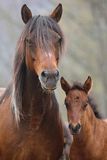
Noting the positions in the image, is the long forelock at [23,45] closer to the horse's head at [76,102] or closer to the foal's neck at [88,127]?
the horse's head at [76,102]

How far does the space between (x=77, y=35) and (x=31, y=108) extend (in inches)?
398


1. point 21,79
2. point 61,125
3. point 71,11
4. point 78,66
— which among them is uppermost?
point 21,79

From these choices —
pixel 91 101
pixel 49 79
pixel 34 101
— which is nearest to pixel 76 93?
pixel 91 101

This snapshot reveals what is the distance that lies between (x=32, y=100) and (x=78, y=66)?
9775 millimetres

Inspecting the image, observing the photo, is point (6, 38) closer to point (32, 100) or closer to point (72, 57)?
point (72, 57)

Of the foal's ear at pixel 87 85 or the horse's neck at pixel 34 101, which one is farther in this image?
the foal's ear at pixel 87 85

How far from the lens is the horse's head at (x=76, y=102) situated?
7.70m

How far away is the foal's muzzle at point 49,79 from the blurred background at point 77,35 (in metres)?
9.57

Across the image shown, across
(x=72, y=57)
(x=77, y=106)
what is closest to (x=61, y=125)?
(x=77, y=106)

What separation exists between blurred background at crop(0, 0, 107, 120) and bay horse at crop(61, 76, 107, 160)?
7.87 meters

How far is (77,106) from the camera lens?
7.91 metres

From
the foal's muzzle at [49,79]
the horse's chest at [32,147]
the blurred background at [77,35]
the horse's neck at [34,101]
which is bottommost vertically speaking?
the blurred background at [77,35]

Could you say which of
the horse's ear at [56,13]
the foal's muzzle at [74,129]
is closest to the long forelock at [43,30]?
the horse's ear at [56,13]

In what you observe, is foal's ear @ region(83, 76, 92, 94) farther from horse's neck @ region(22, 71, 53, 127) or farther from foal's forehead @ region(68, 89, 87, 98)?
horse's neck @ region(22, 71, 53, 127)
